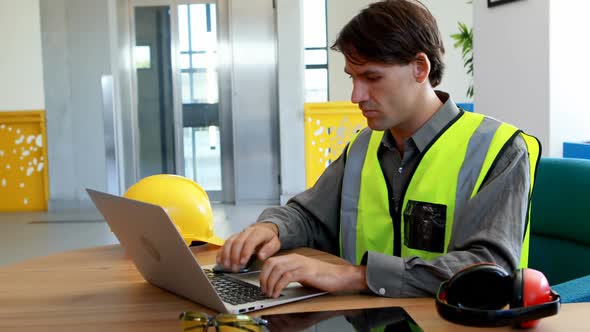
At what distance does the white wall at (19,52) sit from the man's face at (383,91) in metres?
7.77

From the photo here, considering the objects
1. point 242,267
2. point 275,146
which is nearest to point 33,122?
point 275,146

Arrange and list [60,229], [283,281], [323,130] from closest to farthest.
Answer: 1. [283,281]
2. [60,229]
3. [323,130]

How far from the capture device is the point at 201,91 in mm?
8078

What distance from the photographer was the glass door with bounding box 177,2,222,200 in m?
7.98

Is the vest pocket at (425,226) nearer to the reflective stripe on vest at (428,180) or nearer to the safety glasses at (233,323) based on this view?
the reflective stripe on vest at (428,180)

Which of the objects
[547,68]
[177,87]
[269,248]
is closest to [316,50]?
[177,87]

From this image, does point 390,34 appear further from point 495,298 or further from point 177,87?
point 177,87

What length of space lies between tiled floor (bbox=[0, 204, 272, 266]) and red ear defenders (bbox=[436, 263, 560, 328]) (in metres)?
4.70

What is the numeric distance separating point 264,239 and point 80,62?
6.56 metres

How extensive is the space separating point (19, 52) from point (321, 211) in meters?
7.87

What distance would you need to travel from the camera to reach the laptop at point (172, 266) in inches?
46.3

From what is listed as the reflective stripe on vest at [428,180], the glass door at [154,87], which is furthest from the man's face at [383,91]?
the glass door at [154,87]

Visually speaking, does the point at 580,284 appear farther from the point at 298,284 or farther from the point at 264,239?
the point at 264,239

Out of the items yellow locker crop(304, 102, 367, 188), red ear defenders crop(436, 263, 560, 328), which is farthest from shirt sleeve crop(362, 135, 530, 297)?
yellow locker crop(304, 102, 367, 188)
